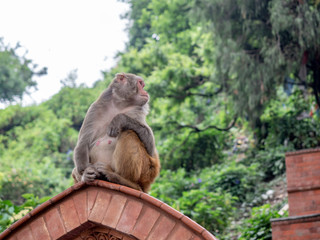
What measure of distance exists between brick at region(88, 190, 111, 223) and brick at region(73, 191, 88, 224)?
5cm

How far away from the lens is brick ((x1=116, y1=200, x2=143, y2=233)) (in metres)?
3.79

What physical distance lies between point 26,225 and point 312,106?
12.5m

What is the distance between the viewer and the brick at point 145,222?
375cm

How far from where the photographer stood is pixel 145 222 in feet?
12.4

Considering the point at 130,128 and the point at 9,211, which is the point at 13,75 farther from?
the point at 130,128

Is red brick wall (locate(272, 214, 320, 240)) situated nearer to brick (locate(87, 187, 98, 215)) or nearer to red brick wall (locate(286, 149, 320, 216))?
red brick wall (locate(286, 149, 320, 216))

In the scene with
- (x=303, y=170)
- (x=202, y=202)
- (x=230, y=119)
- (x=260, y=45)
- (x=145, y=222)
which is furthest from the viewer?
(x=230, y=119)

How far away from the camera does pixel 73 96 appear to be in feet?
79.3

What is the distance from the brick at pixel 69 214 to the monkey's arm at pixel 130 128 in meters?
0.73

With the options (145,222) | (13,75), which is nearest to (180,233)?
(145,222)

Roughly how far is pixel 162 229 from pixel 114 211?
1.35 feet

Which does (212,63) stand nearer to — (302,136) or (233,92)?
(233,92)

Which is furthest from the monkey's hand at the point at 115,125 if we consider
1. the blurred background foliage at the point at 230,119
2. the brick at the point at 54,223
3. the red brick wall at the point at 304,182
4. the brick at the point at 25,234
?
the blurred background foliage at the point at 230,119

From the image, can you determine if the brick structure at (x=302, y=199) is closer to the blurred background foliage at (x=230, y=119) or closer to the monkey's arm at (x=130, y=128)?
the blurred background foliage at (x=230, y=119)
